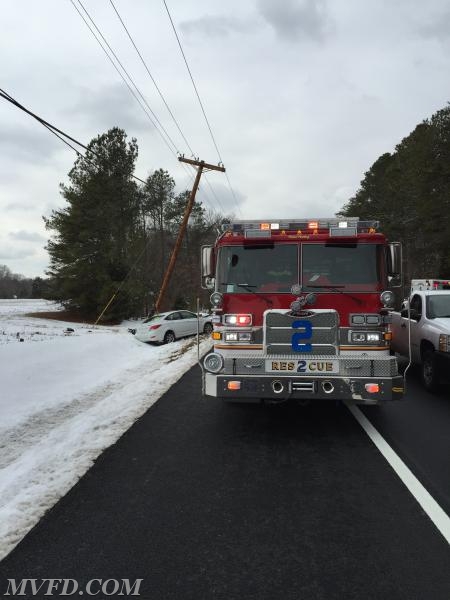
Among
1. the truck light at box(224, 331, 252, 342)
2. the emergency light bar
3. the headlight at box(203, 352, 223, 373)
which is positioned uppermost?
the emergency light bar

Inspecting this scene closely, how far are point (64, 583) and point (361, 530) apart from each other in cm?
212

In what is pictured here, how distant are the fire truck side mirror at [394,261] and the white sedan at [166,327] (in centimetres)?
1502

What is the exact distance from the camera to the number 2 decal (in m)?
5.50

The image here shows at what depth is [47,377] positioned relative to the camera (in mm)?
9086

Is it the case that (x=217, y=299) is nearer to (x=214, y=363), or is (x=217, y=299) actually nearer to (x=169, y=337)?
(x=214, y=363)

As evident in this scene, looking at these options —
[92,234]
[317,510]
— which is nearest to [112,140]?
[92,234]

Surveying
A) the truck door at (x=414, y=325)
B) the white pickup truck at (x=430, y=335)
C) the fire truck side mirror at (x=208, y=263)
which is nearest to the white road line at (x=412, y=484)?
the white pickup truck at (x=430, y=335)

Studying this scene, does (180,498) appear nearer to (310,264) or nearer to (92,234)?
(310,264)

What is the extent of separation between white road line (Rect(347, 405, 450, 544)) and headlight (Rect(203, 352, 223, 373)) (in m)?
2.10

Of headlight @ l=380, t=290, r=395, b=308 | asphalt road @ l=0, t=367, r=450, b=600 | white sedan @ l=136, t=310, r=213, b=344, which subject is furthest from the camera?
white sedan @ l=136, t=310, r=213, b=344

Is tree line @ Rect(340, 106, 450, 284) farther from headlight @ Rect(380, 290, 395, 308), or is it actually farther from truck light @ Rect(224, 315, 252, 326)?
truck light @ Rect(224, 315, 252, 326)

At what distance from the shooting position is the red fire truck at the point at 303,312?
17.5ft

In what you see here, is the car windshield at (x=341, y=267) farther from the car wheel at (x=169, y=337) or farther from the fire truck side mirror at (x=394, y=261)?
the car wheel at (x=169, y=337)

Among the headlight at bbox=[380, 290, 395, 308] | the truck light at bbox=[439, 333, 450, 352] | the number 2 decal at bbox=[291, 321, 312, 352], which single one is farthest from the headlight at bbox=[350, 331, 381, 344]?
the truck light at bbox=[439, 333, 450, 352]
